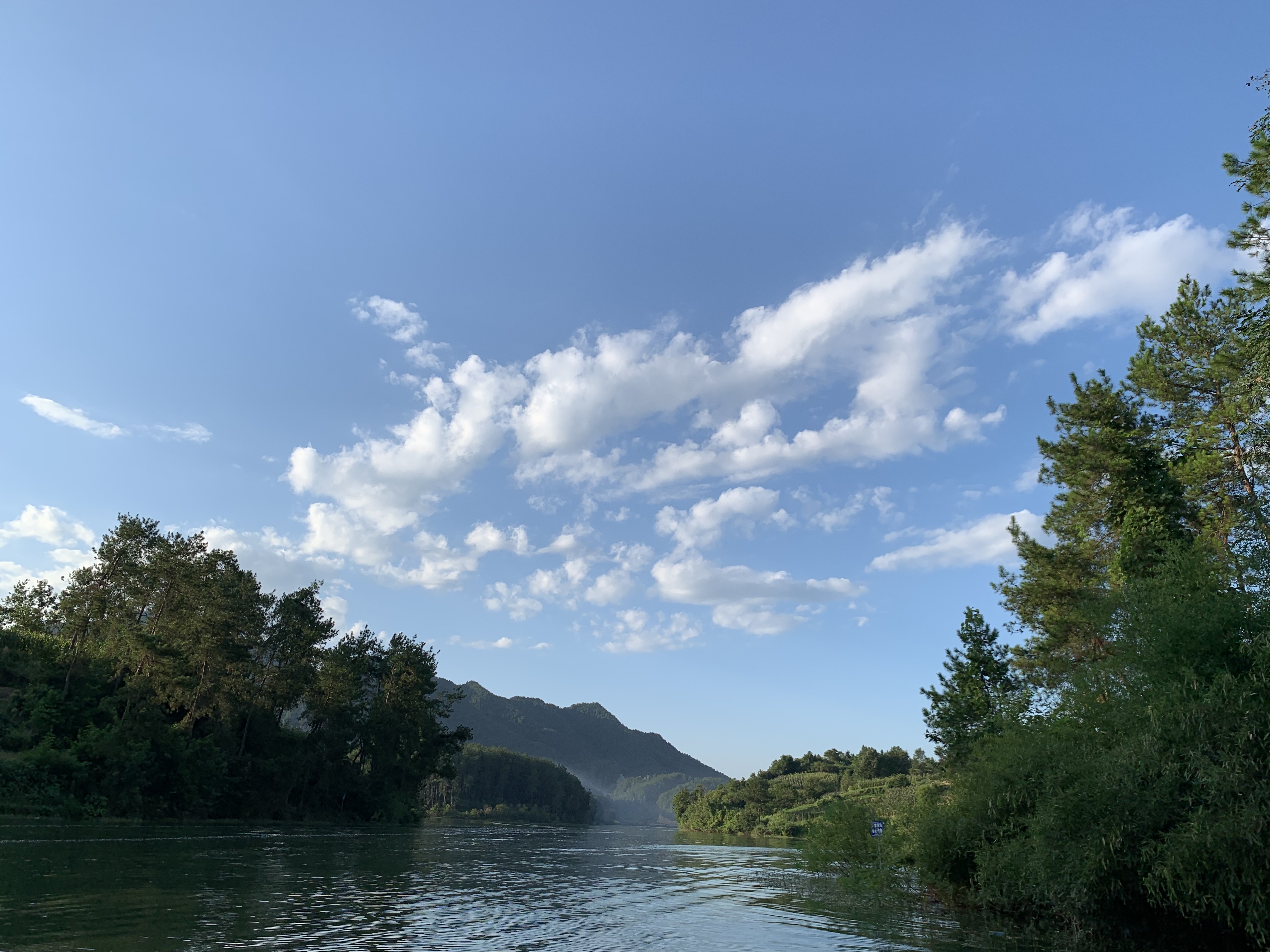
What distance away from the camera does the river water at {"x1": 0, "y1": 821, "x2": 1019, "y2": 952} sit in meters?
18.6

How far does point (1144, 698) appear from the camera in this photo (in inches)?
890

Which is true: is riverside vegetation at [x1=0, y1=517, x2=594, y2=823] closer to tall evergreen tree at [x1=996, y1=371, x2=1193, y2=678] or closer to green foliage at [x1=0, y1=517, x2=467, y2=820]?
green foliage at [x1=0, y1=517, x2=467, y2=820]

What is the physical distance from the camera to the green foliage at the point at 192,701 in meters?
60.7

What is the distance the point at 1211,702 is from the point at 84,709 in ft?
262

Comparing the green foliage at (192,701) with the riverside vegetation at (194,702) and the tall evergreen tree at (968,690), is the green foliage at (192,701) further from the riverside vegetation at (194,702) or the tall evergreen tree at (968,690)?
the tall evergreen tree at (968,690)

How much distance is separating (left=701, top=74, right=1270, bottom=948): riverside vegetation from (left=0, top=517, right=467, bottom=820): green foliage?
5684 cm

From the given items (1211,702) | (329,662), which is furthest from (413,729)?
(1211,702)

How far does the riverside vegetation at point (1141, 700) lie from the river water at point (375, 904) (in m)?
3.77

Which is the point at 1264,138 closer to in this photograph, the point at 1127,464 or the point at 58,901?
the point at 1127,464

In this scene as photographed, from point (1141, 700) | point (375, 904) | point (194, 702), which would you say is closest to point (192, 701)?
point (194, 702)

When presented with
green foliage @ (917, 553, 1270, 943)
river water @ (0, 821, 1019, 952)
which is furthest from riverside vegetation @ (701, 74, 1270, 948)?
river water @ (0, 821, 1019, 952)

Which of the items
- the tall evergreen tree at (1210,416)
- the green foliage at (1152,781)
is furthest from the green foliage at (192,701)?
the tall evergreen tree at (1210,416)

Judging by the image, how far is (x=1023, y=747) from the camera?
27797 millimetres

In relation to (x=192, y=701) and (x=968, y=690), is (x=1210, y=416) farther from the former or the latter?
(x=192, y=701)
